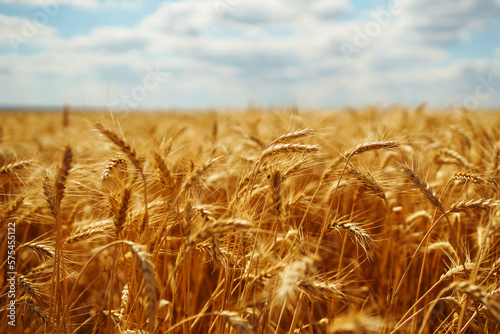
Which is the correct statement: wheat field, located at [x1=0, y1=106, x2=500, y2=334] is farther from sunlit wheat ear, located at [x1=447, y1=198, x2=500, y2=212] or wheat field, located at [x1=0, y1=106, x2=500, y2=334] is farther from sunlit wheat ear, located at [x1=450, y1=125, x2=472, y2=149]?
sunlit wheat ear, located at [x1=450, y1=125, x2=472, y2=149]

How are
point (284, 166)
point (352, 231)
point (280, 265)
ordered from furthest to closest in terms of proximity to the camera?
point (284, 166)
point (352, 231)
point (280, 265)

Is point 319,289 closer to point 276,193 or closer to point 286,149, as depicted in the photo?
point 276,193

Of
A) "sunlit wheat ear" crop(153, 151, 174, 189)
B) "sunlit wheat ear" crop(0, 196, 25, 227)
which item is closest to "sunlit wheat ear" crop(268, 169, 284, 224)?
"sunlit wheat ear" crop(153, 151, 174, 189)

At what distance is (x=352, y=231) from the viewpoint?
→ 1.74m

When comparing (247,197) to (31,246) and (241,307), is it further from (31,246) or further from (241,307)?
(31,246)

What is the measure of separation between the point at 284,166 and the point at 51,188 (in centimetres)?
121

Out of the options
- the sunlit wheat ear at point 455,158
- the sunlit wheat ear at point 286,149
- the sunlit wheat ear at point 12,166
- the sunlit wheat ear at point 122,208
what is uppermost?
the sunlit wheat ear at point 286,149

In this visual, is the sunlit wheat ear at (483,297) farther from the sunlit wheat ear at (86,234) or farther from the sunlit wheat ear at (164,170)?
the sunlit wheat ear at (86,234)

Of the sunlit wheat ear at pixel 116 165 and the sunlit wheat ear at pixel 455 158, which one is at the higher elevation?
the sunlit wheat ear at pixel 455 158

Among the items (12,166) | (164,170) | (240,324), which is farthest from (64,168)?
(240,324)

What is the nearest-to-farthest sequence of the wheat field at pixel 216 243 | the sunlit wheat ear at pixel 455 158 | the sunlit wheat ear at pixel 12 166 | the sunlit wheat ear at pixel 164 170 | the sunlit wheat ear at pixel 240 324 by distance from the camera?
1. the sunlit wheat ear at pixel 240 324
2. the wheat field at pixel 216 243
3. the sunlit wheat ear at pixel 164 170
4. the sunlit wheat ear at pixel 12 166
5. the sunlit wheat ear at pixel 455 158

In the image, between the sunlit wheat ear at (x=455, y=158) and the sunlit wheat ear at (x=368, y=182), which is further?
the sunlit wheat ear at (x=455, y=158)

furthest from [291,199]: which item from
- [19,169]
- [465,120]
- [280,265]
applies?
[465,120]

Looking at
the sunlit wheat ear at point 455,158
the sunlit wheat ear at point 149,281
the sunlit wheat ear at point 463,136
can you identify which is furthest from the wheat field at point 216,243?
the sunlit wheat ear at point 463,136
